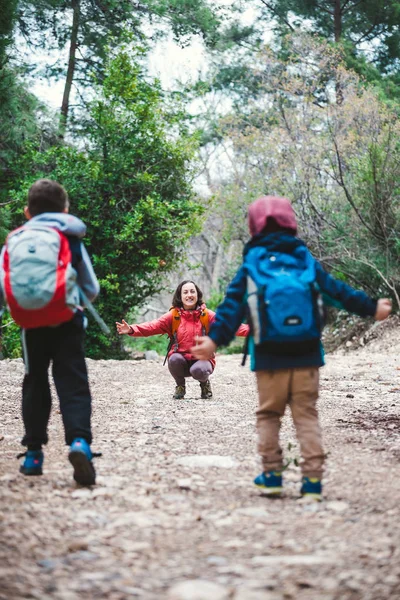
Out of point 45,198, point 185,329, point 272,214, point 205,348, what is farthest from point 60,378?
point 185,329

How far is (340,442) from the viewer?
4.91 meters

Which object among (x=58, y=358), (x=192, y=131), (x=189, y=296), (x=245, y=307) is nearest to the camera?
(x=245, y=307)

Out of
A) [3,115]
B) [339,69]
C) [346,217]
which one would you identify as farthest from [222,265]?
[3,115]

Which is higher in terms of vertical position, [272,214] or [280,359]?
[272,214]

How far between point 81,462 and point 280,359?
117 centimetres

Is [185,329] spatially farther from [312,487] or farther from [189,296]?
[312,487]

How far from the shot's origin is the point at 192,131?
2089 cm

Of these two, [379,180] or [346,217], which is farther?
[346,217]

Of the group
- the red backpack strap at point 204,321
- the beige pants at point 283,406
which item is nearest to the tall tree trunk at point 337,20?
the red backpack strap at point 204,321

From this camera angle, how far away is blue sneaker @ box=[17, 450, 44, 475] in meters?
3.68

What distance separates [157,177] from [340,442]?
11.2 metres

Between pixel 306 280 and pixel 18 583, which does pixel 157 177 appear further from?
pixel 18 583

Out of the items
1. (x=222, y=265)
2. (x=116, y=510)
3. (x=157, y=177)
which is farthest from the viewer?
(x=222, y=265)

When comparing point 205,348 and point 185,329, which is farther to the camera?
point 185,329
